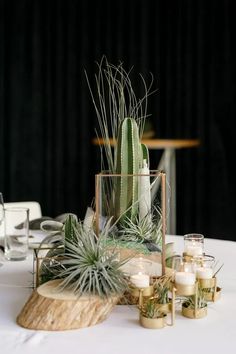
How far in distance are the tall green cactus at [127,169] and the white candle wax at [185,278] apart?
200mm

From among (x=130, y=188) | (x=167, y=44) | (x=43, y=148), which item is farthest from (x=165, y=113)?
(x=130, y=188)

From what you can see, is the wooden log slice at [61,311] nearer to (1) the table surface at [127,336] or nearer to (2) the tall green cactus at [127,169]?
(1) the table surface at [127,336]

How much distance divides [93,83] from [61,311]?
344 centimetres

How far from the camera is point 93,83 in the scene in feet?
14.4

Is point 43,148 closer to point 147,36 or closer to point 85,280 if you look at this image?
point 147,36

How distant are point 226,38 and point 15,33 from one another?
5.08 ft

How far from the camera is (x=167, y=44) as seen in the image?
4.18 m

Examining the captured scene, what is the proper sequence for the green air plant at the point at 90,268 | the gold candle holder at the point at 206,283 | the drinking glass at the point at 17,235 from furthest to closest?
the drinking glass at the point at 17,235 → the gold candle holder at the point at 206,283 → the green air plant at the point at 90,268

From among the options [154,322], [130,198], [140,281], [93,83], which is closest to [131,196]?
[130,198]

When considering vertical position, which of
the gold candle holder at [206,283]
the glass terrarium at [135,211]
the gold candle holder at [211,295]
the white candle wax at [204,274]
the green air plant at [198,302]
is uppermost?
the glass terrarium at [135,211]

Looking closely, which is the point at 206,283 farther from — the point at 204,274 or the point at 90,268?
the point at 90,268

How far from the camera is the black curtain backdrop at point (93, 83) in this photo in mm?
4117

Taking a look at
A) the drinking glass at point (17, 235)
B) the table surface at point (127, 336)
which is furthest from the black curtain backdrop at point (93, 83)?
the table surface at point (127, 336)

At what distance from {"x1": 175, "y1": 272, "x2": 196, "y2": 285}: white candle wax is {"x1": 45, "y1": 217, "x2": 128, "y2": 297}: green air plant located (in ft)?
0.34
